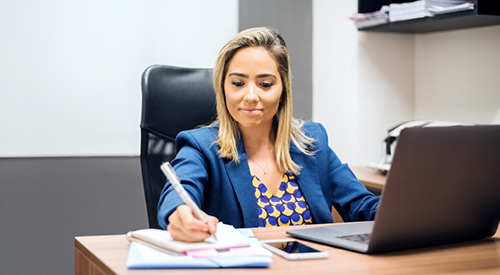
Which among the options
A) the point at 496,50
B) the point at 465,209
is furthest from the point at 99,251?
the point at 496,50

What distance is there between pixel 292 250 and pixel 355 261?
0.12 m

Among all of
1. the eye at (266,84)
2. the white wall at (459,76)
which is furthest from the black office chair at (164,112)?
the white wall at (459,76)

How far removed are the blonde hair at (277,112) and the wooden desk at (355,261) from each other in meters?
0.48

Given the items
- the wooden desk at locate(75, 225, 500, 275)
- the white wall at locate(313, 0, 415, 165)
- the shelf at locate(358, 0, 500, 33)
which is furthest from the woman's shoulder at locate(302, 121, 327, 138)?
the white wall at locate(313, 0, 415, 165)

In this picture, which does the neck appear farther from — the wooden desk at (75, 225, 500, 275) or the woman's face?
the wooden desk at (75, 225, 500, 275)

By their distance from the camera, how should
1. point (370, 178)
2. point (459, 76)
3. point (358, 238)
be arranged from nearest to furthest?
point (358, 238) < point (370, 178) < point (459, 76)

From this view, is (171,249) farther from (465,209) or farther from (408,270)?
(465,209)

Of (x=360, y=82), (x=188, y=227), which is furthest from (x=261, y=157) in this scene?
(x=360, y=82)

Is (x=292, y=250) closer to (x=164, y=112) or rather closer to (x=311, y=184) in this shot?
(x=311, y=184)

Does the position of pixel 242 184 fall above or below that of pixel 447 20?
below

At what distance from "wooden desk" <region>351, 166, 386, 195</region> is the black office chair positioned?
78 cm

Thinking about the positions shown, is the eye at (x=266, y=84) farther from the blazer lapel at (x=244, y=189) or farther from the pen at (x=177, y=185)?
the pen at (x=177, y=185)

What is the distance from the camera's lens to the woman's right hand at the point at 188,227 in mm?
977

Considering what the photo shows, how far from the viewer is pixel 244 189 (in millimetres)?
1490
